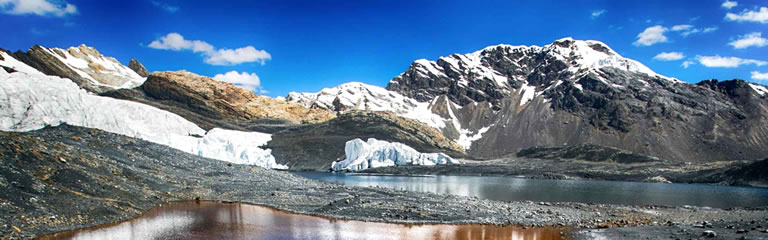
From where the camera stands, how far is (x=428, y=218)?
3244cm

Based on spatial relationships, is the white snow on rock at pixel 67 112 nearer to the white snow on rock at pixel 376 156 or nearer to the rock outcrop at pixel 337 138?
the rock outcrop at pixel 337 138

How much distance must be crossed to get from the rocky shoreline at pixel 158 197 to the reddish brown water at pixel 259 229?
4.20 feet

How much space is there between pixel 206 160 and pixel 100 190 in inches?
890

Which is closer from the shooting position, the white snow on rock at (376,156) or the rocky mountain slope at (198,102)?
the white snow on rock at (376,156)

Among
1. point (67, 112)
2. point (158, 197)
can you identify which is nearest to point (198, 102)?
point (67, 112)

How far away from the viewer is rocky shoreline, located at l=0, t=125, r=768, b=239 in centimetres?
2425

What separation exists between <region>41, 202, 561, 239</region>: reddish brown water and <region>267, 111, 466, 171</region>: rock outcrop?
109300 millimetres

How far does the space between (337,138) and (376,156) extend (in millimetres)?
23025

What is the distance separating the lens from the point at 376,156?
143625mm

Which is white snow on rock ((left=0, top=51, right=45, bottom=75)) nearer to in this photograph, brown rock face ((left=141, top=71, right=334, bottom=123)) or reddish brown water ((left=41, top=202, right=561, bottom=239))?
brown rock face ((left=141, top=71, right=334, bottom=123))

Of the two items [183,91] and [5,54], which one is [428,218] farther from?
[5,54]

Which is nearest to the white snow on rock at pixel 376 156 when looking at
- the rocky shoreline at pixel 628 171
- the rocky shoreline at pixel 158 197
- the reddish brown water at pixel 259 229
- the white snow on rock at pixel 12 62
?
the rocky shoreline at pixel 628 171

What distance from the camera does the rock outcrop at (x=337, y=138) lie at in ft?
477

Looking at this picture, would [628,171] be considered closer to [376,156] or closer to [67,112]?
[376,156]
